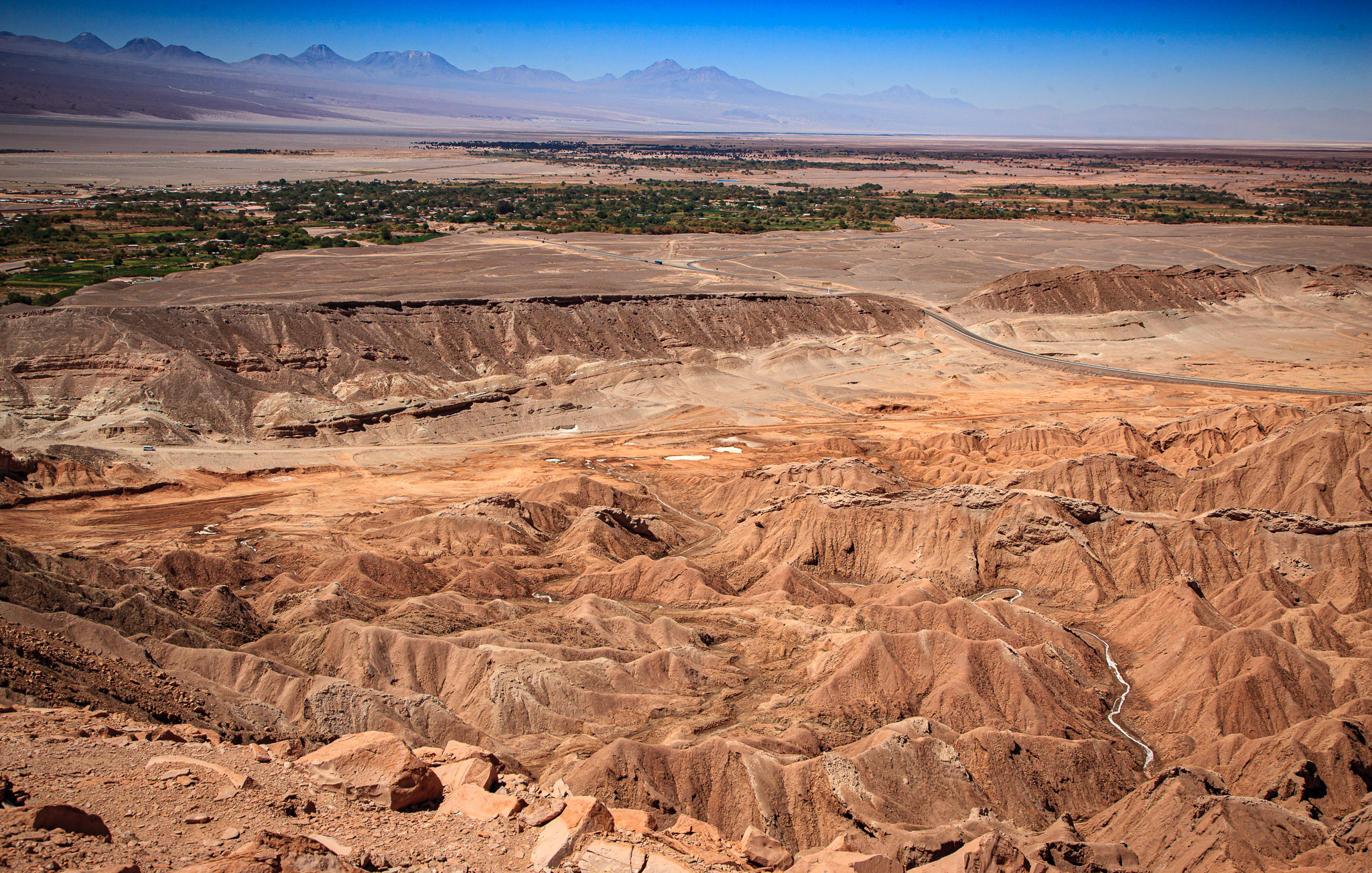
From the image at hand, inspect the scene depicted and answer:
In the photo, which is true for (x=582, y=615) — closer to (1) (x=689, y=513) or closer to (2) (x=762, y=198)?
(1) (x=689, y=513)

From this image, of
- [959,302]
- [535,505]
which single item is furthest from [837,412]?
[959,302]

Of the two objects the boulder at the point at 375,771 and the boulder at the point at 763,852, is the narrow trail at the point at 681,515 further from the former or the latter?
the boulder at the point at 375,771

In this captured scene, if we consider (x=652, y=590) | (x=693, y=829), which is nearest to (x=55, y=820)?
(x=693, y=829)

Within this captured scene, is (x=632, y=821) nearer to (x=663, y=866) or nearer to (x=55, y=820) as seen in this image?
(x=663, y=866)

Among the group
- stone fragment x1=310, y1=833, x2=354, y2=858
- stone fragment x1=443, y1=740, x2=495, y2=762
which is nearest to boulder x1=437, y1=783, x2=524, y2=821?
stone fragment x1=443, y1=740, x2=495, y2=762

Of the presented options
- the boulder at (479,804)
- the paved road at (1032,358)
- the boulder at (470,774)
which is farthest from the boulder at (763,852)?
the paved road at (1032,358)

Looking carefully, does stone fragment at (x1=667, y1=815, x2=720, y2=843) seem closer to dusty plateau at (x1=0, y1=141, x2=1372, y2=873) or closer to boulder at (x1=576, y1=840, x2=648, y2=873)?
dusty plateau at (x1=0, y1=141, x2=1372, y2=873)
